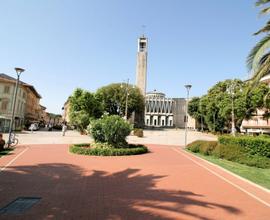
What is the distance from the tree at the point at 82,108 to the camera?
43838 millimetres

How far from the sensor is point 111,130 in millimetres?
18688

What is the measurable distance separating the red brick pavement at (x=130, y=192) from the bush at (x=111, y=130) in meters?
6.07

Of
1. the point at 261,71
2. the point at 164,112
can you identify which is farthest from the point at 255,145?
the point at 164,112

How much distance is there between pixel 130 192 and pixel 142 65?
2919 inches

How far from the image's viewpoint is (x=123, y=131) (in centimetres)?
1914

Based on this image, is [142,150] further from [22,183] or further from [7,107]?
[7,107]

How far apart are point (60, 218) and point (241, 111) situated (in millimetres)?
42461

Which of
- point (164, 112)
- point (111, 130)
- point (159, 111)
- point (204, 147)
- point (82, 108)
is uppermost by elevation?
point (159, 111)

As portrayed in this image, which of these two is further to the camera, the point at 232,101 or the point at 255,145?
the point at 232,101

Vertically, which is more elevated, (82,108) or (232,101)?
(232,101)

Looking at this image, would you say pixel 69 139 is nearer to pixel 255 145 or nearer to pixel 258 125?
pixel 255 145

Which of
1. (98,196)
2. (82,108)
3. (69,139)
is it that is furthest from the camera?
(82,108)

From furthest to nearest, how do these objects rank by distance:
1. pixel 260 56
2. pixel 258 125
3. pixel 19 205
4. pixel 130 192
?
pixel 258 125
pixel 260 56
pixel 130 192
pixel 19 205

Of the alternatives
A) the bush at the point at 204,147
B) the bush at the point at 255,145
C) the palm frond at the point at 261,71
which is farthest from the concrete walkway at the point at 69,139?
the palm frond at the point at 261,71
